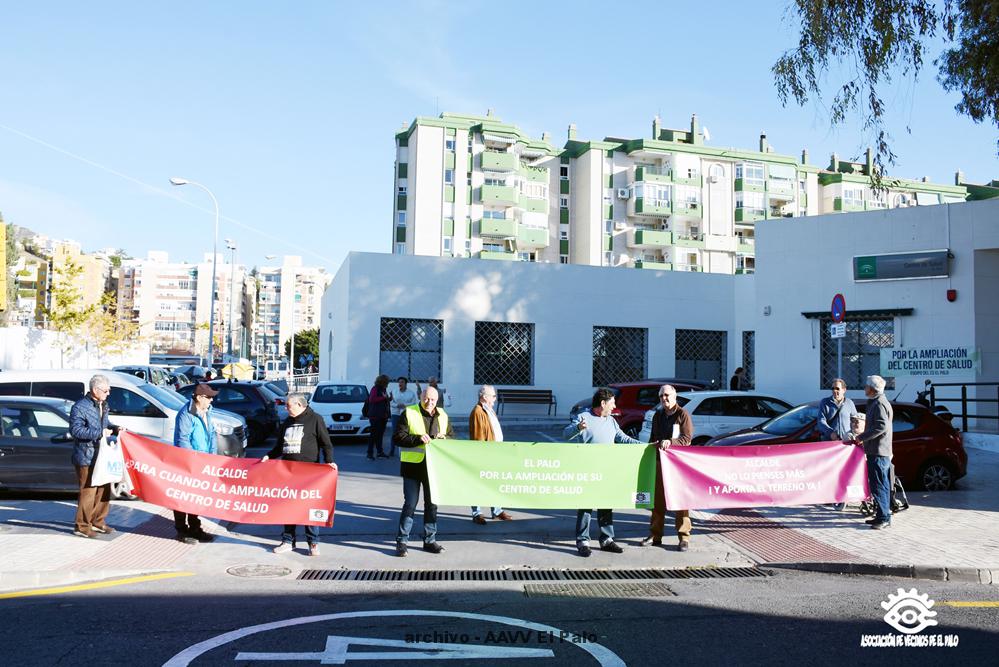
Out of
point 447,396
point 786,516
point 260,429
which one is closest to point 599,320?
point 447,396

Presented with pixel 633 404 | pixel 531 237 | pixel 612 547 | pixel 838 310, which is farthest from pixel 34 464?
pixel 531 237

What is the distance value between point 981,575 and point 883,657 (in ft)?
9.98

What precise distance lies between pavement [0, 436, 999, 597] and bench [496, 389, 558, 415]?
15.1 m

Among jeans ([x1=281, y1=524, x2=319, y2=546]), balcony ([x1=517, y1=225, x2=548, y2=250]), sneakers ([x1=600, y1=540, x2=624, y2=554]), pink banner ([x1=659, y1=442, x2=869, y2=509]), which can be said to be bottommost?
sneakers ([x1=600, y1=540, x2=624, y2=554])

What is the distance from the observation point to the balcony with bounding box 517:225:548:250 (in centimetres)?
6091

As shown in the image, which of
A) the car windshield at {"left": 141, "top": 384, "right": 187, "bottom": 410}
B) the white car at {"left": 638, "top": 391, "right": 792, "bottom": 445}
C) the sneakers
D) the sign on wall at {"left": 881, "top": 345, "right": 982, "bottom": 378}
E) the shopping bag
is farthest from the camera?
the sign on wall at {"left": 881, "top": 345, "right": 982, "bottom": 378}

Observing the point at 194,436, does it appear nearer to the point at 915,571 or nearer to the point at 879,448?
the point at 915,571

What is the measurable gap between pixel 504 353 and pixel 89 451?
19.0 meters

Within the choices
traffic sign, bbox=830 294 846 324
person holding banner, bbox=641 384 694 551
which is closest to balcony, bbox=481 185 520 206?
traffic sign, bbox=830 294 846 324

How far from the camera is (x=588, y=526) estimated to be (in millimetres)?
8500

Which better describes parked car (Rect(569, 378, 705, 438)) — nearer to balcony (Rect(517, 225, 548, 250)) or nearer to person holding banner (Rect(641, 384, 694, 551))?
person holding banner (Rect(641, 384, 694, 551))

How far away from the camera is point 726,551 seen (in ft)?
28.2

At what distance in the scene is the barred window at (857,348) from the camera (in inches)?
782

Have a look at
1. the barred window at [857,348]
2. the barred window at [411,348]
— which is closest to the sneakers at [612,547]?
the barred window at [857,348]
